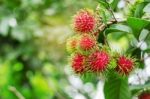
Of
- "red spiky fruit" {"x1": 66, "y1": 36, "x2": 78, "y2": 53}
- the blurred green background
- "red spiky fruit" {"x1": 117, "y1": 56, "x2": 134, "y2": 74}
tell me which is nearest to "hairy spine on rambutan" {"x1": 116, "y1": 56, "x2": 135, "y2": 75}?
"red spiky fruit" {"x1": 117, "y1": 56, "x2": 134, "y2": 74}

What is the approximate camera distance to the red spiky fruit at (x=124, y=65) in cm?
117

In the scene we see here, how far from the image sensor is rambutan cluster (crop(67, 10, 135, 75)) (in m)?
1.15

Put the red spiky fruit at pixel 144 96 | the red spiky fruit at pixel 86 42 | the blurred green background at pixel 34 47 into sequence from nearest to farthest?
the red spiky fruit at pixel 86 42 < the red spiky fruit at pixel 144 96 < the blurred green background at pixel 34 47

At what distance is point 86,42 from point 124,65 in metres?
0.11

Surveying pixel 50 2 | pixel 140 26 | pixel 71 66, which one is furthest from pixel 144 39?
pixel 50 2

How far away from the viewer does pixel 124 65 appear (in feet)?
3.84

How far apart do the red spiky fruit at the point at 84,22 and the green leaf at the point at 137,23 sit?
0.09 m

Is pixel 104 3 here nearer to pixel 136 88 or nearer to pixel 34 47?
pixel 136 88

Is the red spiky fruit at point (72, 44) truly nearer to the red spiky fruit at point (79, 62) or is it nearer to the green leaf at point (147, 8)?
the red spiky fruit at point (79, 62)

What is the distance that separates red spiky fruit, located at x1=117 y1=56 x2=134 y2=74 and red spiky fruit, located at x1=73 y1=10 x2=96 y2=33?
0.10m

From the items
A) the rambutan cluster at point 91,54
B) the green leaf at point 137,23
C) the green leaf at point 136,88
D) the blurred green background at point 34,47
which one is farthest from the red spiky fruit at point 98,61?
the blurred green background at point 34,47

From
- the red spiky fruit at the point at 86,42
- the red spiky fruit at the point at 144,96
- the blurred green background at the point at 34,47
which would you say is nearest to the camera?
the red spiky fruit at the point at 86,42

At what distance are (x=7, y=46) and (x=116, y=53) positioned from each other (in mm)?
2880

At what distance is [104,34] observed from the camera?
3.96 feet
